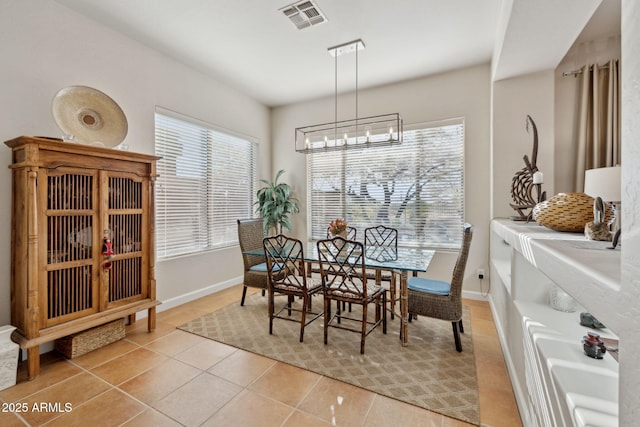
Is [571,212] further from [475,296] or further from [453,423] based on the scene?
[475,296]

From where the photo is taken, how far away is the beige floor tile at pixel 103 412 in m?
1.70

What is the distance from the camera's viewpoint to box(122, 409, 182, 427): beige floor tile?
1.69 metres

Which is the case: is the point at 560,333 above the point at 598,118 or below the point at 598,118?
below

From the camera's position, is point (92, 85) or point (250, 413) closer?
point (250, 413)

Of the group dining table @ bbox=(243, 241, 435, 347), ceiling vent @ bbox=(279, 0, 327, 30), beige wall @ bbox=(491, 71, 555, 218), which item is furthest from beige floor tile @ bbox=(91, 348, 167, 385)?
beige wall @ bbox=(491, 71, 555, 218)

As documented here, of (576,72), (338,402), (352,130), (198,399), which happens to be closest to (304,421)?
(338,402)

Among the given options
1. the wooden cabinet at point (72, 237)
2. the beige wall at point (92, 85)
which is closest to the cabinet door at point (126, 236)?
the wooden cabinet at point (72, 237)

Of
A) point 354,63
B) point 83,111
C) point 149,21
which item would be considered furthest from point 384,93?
point 83,111

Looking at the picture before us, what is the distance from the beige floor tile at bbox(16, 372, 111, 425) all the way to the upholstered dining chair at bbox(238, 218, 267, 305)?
1.61 metres

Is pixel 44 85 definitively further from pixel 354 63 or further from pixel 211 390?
pixel 354 63

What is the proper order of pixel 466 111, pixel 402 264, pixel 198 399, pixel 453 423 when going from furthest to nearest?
pixel 466 111 → pixel 402 264 → pixel 198 399 → pixel 453 423

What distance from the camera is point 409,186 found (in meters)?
4.13

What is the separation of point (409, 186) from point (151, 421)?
3.71m

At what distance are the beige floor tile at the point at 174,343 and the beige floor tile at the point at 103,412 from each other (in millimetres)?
590
